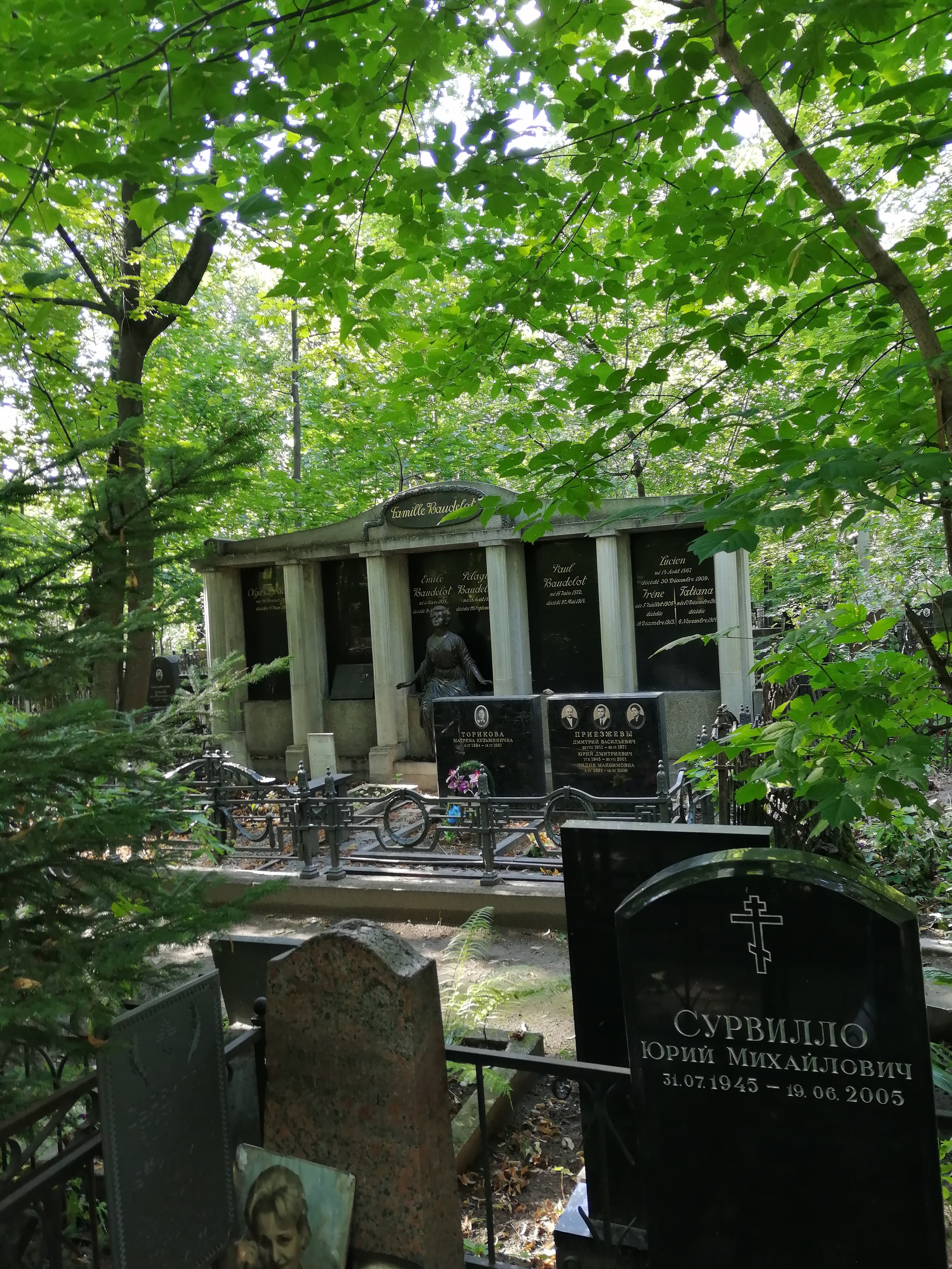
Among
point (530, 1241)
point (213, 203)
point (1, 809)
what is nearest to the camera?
point (1, 809)

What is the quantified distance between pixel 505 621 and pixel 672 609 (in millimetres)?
2703

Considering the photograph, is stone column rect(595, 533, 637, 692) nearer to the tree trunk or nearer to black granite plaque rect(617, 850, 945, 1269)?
the tree trunk

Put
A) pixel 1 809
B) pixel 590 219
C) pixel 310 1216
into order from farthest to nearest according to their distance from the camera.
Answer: pixel 590 219
pixel 310 1216
pixel 1 809

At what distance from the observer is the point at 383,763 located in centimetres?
1493

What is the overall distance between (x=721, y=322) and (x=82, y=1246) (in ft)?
16.2

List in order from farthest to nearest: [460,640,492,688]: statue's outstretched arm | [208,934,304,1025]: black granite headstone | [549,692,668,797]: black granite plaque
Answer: [460,640,492,688]: statue's outstretched arm < [549,692,668,797]: black granite plaque < [208,934,304,1025]: black granite headstone

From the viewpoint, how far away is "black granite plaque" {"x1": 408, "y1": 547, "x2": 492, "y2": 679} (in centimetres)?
1567

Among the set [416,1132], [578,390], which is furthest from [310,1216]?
[578,390]

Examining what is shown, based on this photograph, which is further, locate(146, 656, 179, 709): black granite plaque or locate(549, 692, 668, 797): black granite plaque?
locate(146, 656, 179, 709): black granite plaque

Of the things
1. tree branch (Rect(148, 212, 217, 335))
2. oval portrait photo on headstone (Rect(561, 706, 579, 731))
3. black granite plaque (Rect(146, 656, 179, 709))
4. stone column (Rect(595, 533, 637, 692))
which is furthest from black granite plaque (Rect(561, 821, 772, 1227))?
black granite plaque (Rect(146, 656, 179, 709))

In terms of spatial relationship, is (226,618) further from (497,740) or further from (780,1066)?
(780,1066)

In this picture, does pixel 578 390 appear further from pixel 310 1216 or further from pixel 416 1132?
pixel 310 1216

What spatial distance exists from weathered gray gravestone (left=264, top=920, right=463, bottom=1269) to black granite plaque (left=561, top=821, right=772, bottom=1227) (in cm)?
87

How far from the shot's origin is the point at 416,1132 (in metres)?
3.11
